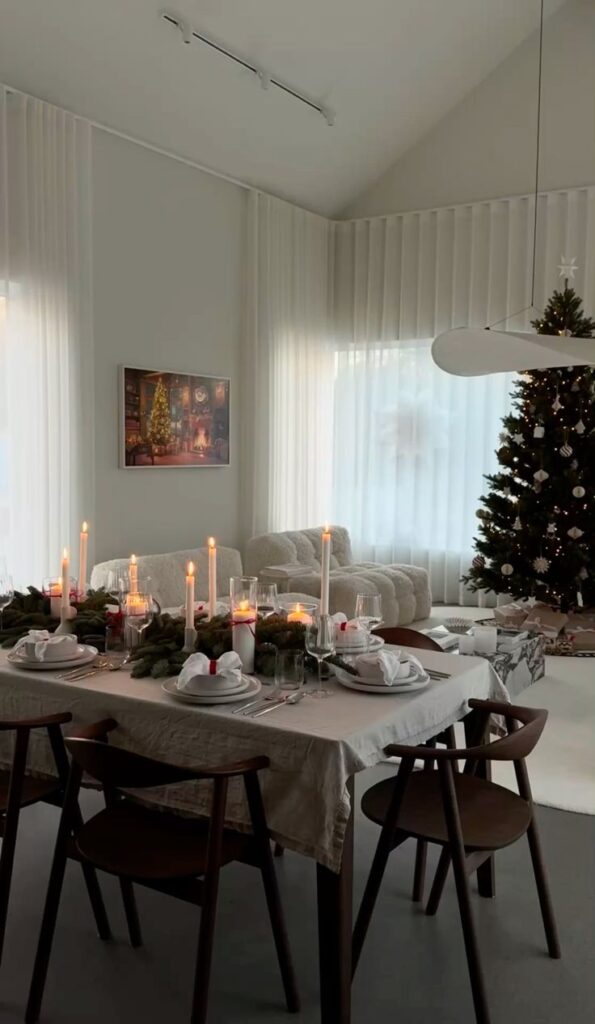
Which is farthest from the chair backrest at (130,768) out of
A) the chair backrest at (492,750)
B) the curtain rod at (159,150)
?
the curtain rod at (159,150)

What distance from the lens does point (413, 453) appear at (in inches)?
330

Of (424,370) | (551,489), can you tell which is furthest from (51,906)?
(424,370)

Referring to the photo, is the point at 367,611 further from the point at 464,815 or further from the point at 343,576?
the point at 343,576

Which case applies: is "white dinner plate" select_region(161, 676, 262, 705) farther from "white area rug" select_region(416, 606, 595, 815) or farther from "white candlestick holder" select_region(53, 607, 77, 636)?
"white area rug" select_region(416, 606, 595, 815)

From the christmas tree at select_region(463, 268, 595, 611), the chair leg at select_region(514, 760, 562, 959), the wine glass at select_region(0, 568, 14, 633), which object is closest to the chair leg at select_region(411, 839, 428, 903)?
the chair leg at select_region(514, 760, 562, 959)

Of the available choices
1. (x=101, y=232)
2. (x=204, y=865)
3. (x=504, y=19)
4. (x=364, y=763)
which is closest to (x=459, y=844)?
(x=364, y=763)

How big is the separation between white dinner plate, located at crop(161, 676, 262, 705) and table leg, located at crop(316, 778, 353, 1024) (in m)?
0.43

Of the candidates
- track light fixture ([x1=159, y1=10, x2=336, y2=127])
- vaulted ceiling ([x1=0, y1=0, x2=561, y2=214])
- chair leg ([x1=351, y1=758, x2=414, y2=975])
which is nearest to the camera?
chair leg ([x1=351, y1=758, x2=414, y2=975])

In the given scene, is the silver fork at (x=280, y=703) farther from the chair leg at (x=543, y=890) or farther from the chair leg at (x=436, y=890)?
the chair leg at (x=436, y=890)

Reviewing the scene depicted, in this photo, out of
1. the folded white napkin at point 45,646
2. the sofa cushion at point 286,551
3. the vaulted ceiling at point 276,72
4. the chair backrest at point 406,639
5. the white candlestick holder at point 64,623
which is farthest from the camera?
the sofa cushion at point 286,551

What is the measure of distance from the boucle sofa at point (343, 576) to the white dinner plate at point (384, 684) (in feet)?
12.1

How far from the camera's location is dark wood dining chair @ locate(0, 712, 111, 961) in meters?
2.32

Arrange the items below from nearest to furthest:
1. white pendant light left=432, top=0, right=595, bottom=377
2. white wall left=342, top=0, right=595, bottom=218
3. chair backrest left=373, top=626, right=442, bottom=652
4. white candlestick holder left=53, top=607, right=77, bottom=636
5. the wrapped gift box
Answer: white candlestick holder left=53, top=607, right=77, bottom=636 → chair backrest left=373, top=626, right=442, bottom=652 → white pendant light left=432, top=0, right=595, bottom=377 → the wrapped gift box → white wall left=342, top=0, right=595, bottom=218

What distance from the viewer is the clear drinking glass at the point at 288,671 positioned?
2.42 meters
